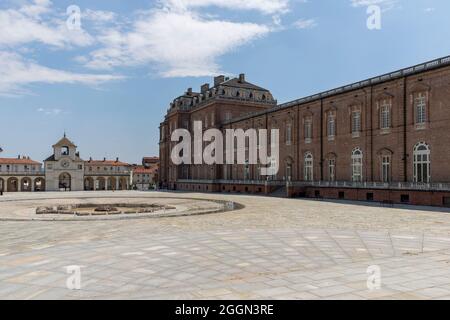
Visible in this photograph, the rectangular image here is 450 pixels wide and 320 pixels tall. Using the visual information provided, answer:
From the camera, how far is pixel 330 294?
636cm

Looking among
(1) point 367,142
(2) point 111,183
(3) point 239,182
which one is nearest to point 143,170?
(2) point 111,183

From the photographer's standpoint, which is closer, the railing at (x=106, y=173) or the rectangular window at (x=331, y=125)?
the rectangular window at (x=331, y=125)

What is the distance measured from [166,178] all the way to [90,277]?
77.6m

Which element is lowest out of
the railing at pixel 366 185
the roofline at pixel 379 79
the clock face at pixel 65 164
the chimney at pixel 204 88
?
the railing at pixel 366 185

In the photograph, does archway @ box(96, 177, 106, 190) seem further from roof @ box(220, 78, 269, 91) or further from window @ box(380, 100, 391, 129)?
window @ box(380, 100, 391, 129)

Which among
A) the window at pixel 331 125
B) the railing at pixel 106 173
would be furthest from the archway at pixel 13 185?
the window at pixel 331 125

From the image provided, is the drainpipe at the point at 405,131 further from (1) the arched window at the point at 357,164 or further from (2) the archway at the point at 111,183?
(2) the archway at the point at 111,183

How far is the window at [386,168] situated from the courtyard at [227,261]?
20659mm

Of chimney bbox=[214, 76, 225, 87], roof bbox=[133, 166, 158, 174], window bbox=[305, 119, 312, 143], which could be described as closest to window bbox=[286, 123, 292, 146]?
window bbox=[305, 119, 312, 143]

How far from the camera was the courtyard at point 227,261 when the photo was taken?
6.73m
